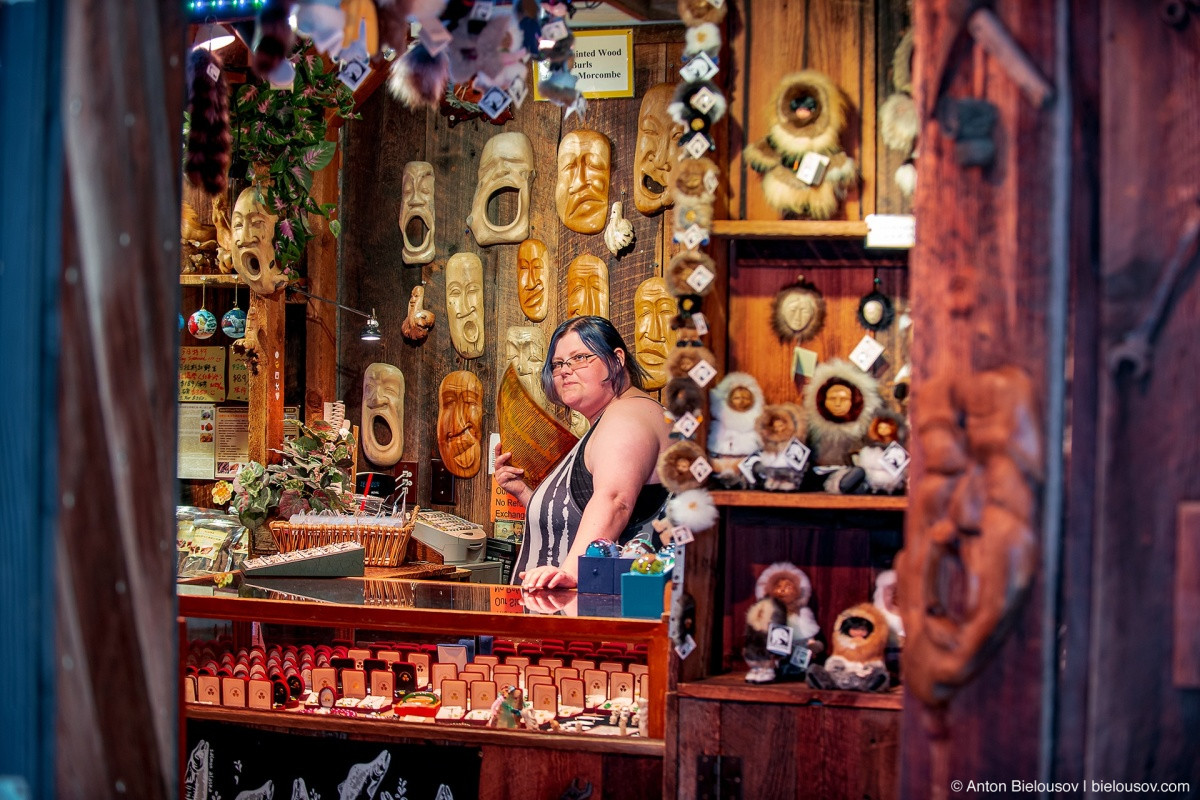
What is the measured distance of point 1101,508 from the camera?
1.68 m

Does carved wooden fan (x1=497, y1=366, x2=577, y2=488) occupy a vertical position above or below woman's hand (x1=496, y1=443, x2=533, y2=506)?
above

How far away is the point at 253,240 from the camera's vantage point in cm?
491

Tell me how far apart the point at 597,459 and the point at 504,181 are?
2.18 metres

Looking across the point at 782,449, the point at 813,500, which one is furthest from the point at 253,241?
the point at 813,500

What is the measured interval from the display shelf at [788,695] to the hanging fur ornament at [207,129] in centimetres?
171

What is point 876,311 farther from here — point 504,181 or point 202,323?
point 202,323

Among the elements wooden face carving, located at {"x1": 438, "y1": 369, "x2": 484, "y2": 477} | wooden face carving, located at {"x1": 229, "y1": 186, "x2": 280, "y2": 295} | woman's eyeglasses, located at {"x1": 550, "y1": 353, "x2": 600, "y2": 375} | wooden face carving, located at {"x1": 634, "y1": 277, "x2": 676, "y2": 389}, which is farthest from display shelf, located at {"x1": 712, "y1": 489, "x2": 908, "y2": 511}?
wooden face carving, located at {"x1": 438, "y1": 369, "x2": 484, "y2": 477}

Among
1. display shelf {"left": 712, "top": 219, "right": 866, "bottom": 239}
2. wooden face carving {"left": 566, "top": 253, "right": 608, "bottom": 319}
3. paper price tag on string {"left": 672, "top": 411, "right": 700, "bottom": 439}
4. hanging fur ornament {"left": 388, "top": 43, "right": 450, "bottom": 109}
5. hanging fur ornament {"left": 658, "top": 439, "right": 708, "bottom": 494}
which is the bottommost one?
hanging fur ornament {"left": 658, "top": 439, "right": 708, "bottom": 494}

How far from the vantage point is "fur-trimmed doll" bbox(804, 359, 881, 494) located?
2.67 metres

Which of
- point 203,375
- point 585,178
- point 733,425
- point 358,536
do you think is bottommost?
point 358,536

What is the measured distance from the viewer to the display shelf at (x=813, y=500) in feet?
8.43

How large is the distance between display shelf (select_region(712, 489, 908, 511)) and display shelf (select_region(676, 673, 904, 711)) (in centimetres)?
Answer: 44

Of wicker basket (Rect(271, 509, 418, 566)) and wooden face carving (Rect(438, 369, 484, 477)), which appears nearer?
wicker basket (Rect(271, 509, 418, 566))

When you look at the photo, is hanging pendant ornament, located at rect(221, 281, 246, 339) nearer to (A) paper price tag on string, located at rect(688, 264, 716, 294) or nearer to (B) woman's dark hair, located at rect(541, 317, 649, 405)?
(B) woman's dark hair, located at rect(541, 317, 649, 405)
